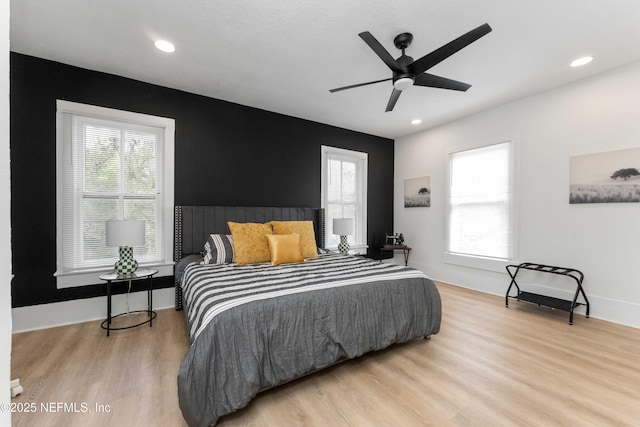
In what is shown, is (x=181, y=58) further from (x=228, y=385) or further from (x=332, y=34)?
(x=228, y=385)

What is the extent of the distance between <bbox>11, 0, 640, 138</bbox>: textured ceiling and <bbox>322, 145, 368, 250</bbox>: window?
1.50 m

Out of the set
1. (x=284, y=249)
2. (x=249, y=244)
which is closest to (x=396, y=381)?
(x=284, y=249)

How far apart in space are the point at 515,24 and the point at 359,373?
312cm

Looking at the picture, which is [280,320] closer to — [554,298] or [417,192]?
[554,298]

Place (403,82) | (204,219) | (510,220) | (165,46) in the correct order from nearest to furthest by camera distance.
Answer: (403,82)
(165,46)
(204,219)
(510,220)

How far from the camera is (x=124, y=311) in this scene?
10.3 feet

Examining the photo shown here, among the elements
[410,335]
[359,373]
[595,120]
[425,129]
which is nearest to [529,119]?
[595,120]

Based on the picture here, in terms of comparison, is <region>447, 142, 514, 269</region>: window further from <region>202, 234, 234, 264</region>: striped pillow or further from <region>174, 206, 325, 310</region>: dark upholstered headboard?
<region>202, 234, 234, 264</region>: striped pillow

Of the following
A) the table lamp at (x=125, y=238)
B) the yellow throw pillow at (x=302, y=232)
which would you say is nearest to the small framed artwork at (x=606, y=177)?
the yellow throw pillow at (x=302, y=232)

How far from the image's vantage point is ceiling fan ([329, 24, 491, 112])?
6.45 feet

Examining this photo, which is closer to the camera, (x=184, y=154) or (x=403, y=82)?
(x=403, y=82)

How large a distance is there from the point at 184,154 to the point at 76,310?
2.11m

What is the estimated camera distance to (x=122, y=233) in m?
2.66

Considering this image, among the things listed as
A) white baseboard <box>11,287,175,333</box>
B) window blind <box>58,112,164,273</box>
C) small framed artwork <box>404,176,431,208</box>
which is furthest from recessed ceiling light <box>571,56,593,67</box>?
white baseboard <box>11,287,175,333</box>
